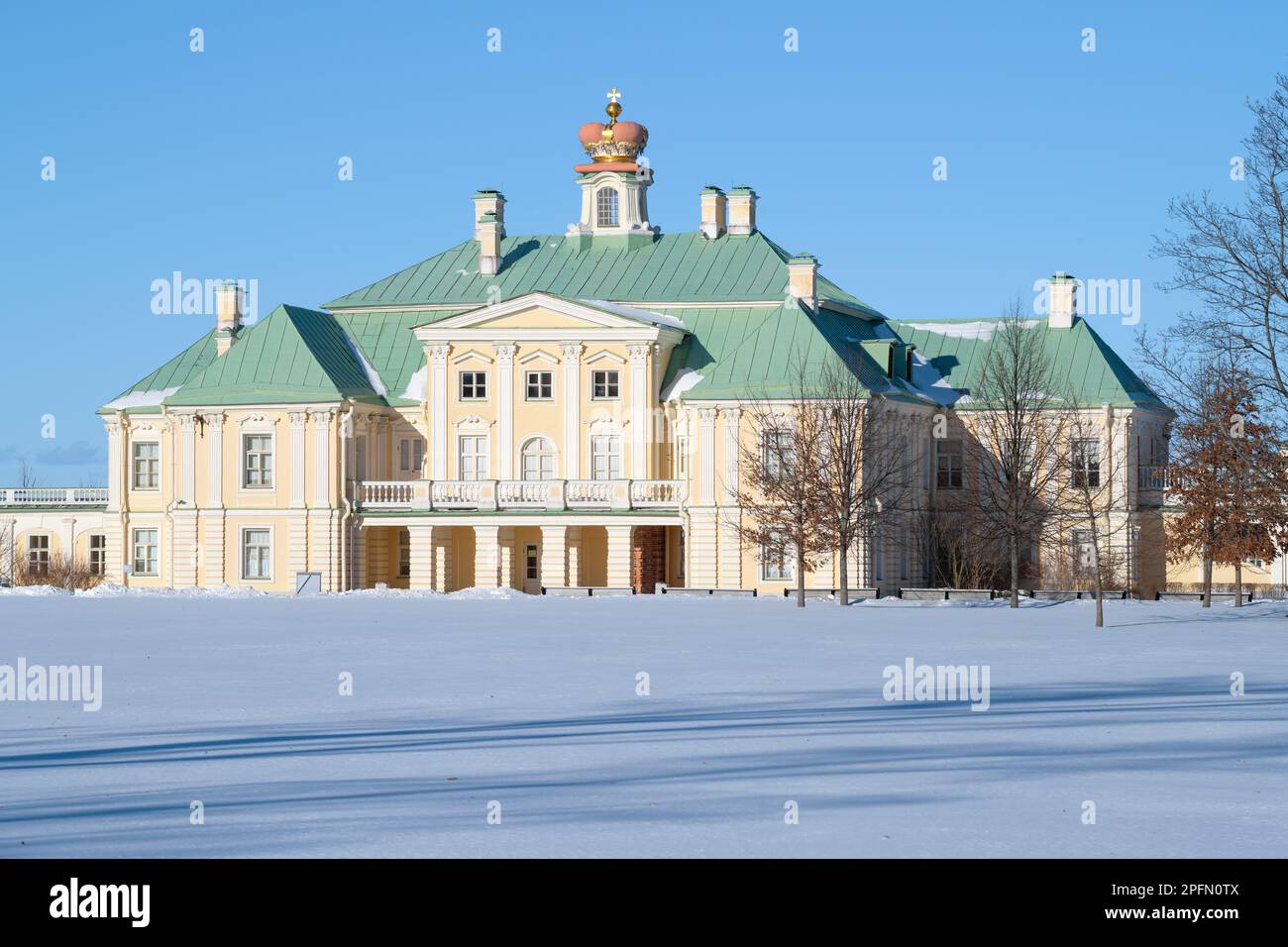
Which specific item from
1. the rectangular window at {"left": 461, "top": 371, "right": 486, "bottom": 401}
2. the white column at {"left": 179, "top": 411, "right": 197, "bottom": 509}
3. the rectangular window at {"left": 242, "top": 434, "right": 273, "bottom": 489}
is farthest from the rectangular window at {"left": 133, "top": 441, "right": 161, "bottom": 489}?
the rectangular window at {"left": 461, "top": 371, "right": 486, "bottom": 401}

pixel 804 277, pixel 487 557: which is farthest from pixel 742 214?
pixel 487 557

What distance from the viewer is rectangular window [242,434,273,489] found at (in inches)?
2621

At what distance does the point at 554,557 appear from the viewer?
62844mm

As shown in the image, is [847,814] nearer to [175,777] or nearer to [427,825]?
[427,825]

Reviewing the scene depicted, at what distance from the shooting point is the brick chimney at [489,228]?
236ft

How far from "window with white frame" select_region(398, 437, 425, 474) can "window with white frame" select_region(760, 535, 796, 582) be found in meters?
13.9

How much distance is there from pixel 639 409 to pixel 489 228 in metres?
11.5

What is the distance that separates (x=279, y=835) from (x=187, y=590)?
5096cm

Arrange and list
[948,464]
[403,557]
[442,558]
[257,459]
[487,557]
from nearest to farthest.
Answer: [487,557], [442,558], [257,459], [403,557], [948,464]

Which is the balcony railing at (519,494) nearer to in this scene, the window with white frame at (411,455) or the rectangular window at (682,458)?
the rectangular window at (682,458)

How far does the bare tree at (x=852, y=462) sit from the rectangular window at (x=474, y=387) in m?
11.6

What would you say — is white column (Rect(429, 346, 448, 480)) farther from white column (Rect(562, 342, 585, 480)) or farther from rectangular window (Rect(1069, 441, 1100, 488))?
rectangular window (Rect(1069, 441, 1100, 488))

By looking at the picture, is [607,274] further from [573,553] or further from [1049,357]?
[1049,357]

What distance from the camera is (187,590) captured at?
205 ft
